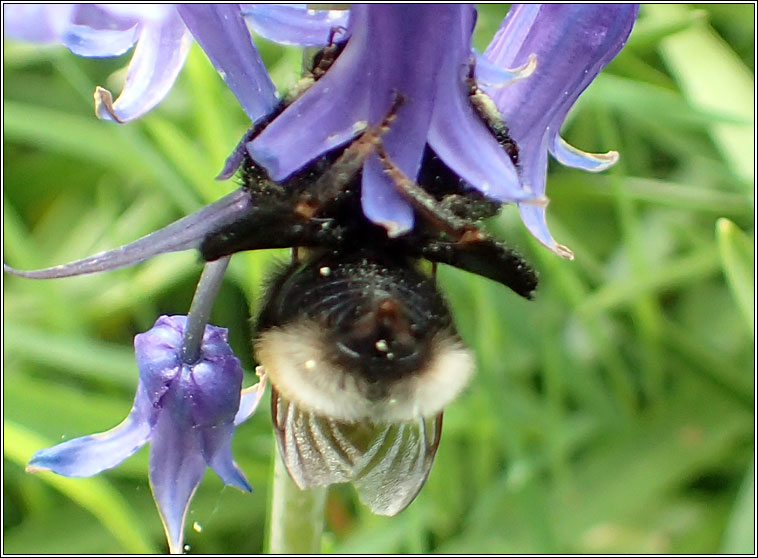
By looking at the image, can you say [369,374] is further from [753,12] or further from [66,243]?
[66,243]

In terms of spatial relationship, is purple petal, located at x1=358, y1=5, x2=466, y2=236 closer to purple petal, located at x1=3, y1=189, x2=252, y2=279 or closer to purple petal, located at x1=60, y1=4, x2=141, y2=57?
purple petal, located at x1=3, y1=189, x2=252, y2=279

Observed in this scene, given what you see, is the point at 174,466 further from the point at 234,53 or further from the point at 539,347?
the point at 539,347

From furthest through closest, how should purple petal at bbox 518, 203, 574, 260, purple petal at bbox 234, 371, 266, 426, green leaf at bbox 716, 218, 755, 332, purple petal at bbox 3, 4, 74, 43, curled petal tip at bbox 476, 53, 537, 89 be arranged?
1. green leaf at bbox 716, 218, 755, 332
2. purple petal at bbox 234, 371, 266, 426
3. purple petal at bbox 518, 203, 574, 260
4. curled petal tip at bbox 476, 53, 537, 89
5. purple petal at bbox 3, 4, 74, 43

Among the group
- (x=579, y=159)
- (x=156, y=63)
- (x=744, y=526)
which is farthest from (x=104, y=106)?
(x=744, y=526)

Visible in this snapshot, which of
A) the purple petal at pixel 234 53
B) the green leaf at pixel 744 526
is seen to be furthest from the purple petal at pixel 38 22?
the green leaf at pixel 744 526

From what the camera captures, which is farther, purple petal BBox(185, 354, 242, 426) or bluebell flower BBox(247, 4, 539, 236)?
purple petal BBox(185, 354, 242, 426)

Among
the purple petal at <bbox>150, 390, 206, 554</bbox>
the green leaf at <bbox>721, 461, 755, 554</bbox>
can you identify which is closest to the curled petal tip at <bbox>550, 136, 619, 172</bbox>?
the purple petal at <bbox>150, 390, 206, 554</bbox>
